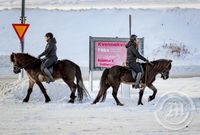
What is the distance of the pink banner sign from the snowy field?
1.20m

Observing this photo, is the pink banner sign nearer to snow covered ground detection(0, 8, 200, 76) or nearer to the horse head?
the horse head

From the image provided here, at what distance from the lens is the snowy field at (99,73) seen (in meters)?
14.3

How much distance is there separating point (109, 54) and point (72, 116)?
26.6 ft

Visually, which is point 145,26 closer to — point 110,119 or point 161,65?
point 161,65

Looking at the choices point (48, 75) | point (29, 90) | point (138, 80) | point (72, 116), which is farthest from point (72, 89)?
→ point (72, 116)

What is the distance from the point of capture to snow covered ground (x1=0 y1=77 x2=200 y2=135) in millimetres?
13380

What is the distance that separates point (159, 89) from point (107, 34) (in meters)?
19.5

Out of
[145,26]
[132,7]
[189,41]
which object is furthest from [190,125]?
[132,7]

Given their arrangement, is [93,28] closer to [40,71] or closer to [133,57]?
[40,71]

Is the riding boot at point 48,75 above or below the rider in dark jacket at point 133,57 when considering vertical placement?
below

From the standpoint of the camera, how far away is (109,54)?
23.9m

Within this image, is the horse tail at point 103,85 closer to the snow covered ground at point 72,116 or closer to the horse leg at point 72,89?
the snow covered ground at point 72,116

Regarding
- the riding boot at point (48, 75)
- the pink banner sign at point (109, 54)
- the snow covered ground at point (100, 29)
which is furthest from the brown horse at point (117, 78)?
the snow covered ground at point (100, 29)

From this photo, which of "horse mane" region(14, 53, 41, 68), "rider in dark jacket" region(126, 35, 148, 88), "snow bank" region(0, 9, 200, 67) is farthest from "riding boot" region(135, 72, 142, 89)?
"snow bank" region(0, 9, 200, 67)
